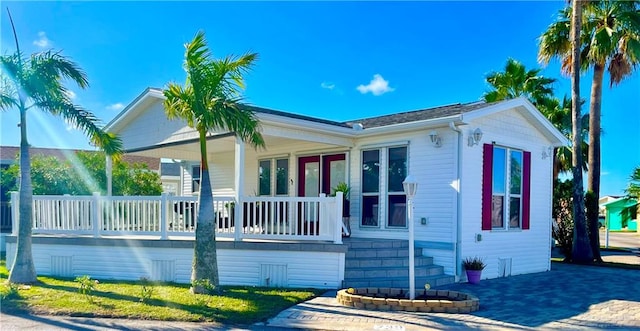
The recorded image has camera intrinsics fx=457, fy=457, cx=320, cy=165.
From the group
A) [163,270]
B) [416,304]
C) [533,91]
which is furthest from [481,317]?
[533,91]

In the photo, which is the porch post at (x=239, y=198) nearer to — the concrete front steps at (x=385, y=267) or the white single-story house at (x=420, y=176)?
the white single-story house at (x=420, y=176)

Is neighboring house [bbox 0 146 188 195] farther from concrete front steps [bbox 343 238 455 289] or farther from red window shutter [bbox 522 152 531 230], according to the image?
red window shutter [bbox 522 152 531 230]

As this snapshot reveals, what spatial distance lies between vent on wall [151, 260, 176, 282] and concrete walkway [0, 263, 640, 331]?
253cm

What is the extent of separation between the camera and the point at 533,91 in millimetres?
17453

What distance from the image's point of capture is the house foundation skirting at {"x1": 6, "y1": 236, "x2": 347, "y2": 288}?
26.2 ft

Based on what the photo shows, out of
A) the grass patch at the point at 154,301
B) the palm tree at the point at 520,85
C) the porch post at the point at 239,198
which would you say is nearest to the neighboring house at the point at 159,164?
the porch post at the point at 239,198

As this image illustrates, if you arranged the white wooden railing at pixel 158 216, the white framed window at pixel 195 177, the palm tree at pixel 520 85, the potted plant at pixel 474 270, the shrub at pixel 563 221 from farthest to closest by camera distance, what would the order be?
the palm tree at pixel 520 85, the white framed window at pixel 195 177, the shrub at pixel 563 221, the potted plant at pixel 474 270, the white wooden railing at pixel 158 216

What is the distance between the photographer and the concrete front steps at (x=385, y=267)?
814 cm

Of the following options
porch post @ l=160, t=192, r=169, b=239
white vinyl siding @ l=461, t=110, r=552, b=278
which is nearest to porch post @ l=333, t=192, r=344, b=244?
white vinyl siding @ l=461, t=110, r=552, b=278

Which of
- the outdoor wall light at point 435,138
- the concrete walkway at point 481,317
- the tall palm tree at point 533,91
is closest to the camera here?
the concrete walkway at point 481,317

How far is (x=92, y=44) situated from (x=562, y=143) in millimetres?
11644

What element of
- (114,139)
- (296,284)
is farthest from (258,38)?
(296,284)

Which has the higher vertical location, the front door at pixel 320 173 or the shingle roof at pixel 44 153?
the shingle roof at pixel 44 153

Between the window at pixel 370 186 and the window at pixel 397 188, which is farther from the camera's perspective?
the window at pixel 370 186
